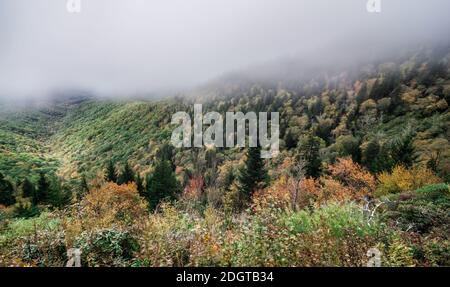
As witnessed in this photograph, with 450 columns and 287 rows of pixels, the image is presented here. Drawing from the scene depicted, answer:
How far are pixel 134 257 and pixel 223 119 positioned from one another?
391 ft

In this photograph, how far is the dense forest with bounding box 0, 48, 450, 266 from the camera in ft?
16.5

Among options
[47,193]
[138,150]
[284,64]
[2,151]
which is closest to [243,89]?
[284,64]

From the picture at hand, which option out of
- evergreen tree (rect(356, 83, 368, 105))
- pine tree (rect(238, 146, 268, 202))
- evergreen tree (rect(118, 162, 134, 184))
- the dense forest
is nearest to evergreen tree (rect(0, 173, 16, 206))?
the dense forest

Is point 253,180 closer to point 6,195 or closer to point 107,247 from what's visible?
point 6,195

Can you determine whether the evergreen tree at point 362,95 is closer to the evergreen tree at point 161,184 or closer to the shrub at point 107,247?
the evergreen tree at point 161,184

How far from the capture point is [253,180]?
3981 cm

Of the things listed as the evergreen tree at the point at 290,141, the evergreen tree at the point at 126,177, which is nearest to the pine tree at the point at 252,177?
the evergreen tree at the point at 126,177

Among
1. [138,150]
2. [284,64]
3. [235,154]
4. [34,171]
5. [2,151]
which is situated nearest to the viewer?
[34,171]

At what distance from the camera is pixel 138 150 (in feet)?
388

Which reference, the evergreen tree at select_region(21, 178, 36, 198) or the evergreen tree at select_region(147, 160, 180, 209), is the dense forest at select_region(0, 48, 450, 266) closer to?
the evergreen tree at select_region(147, 160, 180, 209)

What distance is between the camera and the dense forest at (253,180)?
5.02 meters

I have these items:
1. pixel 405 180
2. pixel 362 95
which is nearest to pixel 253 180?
pixel 405 180

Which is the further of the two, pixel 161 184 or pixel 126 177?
pixel 126 177
